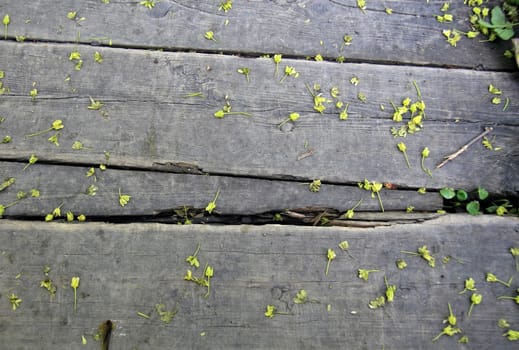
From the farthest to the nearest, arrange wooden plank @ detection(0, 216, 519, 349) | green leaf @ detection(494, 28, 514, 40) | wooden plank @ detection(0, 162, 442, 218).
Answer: green leaf @ detection(494, 28, 514, 40) → wooden plank @ detection(0, 162, 442, 218) → wooden plank @ detection(0, 216, 519, 349)

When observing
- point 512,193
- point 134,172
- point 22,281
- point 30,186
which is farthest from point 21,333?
point 512,193

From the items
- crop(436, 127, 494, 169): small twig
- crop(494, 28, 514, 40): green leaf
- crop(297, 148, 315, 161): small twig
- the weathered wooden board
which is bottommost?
crop(297, 148, 315, 161): small twig

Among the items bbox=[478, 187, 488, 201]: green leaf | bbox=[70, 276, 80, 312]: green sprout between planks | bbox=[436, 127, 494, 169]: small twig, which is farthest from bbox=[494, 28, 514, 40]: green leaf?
bbox=[70, 276, 80, 312]: green sprout between planks

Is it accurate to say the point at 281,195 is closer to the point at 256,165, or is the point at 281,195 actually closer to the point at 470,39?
the point at 256,165

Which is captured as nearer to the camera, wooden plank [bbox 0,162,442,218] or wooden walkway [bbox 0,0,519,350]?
wooden walkway [bbox 0,0,519,350]

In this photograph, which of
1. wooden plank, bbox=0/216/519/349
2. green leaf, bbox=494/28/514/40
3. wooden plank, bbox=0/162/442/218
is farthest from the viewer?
green leaf, bbox=494/28/514/40

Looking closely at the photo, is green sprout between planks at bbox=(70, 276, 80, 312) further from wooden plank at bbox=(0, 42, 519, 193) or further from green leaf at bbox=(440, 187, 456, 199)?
green leaf at bbox=(440, 187, 456, 199)
